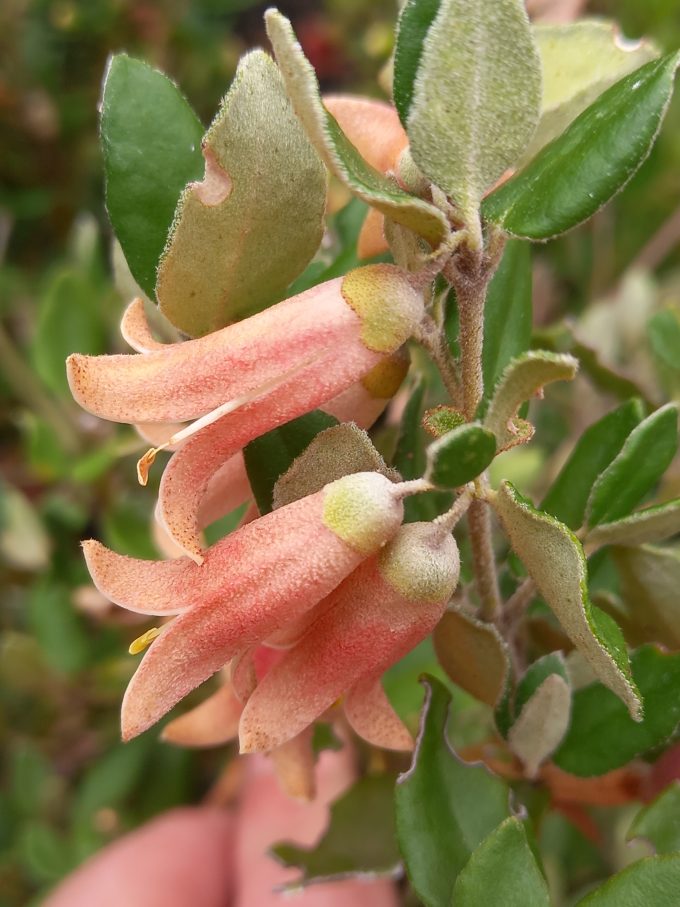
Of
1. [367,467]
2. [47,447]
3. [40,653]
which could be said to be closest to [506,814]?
[367,467]

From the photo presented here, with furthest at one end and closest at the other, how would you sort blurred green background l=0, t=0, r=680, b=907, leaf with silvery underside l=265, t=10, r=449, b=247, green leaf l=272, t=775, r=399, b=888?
blurred green background l=0, t=0, r=680, b=907, green leaf l=272, t=775, r=399, b=888, leaf with silvery underside l=265, t=10, r=449, b=247

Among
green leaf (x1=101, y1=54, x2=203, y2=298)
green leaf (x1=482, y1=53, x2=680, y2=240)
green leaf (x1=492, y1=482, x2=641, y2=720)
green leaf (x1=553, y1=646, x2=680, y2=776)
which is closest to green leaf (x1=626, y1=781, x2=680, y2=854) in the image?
green leaf (x1=553, y1=646, x2=680, y2=776)

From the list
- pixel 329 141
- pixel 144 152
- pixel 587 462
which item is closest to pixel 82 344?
pixel 144 152

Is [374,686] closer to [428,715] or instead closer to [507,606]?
[428,715]

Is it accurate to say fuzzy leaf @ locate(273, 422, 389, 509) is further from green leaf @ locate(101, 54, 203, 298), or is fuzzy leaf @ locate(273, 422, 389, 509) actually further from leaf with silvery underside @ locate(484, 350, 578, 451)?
green leaf @ locate(101, 54, 203, 298)

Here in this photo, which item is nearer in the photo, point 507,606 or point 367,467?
point 367,467

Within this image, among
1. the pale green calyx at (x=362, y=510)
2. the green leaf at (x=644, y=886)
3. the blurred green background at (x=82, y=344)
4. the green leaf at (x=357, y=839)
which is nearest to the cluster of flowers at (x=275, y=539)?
the pale green calyx at (x=362, y=510)

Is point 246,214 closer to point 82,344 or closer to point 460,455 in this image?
point 460,455

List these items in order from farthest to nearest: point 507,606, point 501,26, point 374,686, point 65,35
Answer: point 65,35, point 507,606, point 374,686, point 501,26
